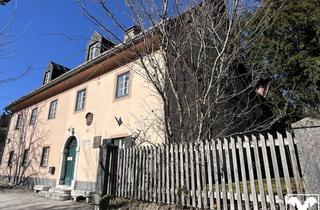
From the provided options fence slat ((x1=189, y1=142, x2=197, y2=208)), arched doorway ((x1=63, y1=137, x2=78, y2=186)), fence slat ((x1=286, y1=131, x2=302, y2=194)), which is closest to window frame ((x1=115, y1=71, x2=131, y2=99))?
arched doorway ((x1=63, y1=137, x2=78, y2=186))

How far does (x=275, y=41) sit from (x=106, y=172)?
907cm

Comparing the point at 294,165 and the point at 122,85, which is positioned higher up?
the point at 122,85

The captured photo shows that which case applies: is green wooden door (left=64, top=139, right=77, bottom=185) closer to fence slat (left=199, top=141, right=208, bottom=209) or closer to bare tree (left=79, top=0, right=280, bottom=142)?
bare tree (left=79, top=0, right=280, bottom=142)

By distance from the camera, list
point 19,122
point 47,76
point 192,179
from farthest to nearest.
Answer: point 19,122 < point 47,76 < point 192,179

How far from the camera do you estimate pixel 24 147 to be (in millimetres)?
17500

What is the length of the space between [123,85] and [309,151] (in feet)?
27.7

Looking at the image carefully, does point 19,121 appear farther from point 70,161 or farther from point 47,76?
point 70,161

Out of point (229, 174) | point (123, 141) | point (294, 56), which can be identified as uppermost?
point (294, 56)

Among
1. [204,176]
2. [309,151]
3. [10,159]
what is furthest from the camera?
[10,159]

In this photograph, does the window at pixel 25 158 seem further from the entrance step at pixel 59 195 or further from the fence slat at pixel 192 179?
the fence slat at pixel 192 179

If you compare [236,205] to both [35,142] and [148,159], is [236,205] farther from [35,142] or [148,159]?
[35,142]

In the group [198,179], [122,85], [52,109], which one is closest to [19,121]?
[52,109]

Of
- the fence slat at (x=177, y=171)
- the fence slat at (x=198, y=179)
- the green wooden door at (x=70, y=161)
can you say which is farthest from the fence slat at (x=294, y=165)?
the green wooden door at (x=70, y=161)

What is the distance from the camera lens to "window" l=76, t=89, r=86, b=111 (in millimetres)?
13394
